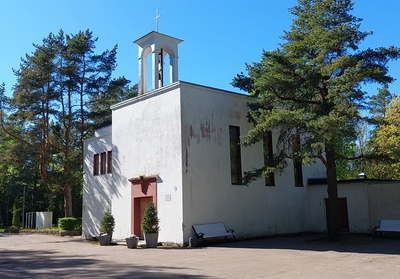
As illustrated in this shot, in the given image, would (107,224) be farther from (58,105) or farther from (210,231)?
(58,105)

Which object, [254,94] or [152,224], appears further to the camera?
[254,94]

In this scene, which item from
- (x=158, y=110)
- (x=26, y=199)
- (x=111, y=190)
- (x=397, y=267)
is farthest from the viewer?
(x=26, y=199)

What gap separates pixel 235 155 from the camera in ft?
68.5

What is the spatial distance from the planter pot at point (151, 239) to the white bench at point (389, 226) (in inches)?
404

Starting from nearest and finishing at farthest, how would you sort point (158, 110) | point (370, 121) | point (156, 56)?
point (370, 121), point (158, 110), point (156, 56)

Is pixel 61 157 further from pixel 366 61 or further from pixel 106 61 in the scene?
pixel 366 61

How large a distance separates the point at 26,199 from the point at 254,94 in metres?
33.4

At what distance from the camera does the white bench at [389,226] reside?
19072mm

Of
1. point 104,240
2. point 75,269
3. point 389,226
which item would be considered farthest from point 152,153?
point 389,226

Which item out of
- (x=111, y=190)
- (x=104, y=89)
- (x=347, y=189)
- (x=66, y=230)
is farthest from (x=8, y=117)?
(x=347, y=189)

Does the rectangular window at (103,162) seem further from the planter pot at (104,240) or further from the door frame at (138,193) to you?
the planter pot at (104,240)

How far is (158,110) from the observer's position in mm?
20078

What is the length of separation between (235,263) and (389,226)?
1056 centimetres

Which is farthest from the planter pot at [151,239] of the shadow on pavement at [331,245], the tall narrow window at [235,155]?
the tall narrow window at [235,155]
